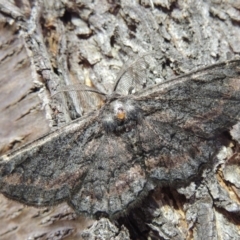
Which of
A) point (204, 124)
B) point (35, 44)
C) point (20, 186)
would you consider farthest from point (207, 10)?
point (20, 186)

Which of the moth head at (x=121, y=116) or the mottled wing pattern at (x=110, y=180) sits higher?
the moth head at (x=121, y=116)

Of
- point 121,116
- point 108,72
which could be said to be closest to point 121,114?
point 121,116

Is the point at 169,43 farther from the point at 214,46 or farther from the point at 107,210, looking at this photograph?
the point at 107,210

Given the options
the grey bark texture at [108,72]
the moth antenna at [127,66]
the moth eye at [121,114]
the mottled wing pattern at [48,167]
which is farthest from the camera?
the moth antenna at [127,66]

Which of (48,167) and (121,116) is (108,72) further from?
(48,167)

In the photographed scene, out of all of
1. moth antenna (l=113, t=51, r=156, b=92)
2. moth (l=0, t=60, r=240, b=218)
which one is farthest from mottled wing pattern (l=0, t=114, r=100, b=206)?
moth antenna (l=113, t=51, r=156, b=92)

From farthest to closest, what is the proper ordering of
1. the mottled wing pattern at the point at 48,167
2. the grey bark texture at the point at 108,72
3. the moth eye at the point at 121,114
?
the moth eye at the point at 121,114, the mottled wing pattern at the point at 48,167, the grey bark texture at the point at 108,72

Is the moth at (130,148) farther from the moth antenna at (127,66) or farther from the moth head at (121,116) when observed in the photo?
the moth antenna at (127,66)

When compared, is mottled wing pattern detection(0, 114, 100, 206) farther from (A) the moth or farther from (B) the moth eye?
(B) the moth eye

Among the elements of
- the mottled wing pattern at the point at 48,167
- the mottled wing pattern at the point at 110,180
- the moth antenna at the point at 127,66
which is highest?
the moth antenna at the point at 127,66

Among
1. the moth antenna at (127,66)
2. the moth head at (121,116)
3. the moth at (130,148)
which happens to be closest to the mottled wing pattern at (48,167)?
the moth at (130,148)
